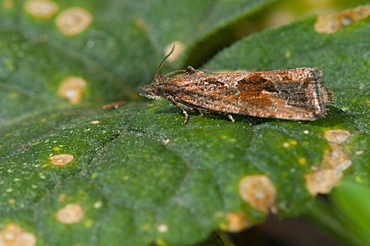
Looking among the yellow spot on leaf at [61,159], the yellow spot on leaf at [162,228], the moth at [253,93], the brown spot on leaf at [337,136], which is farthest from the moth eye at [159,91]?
the yellow spot on leaf at [162,228]

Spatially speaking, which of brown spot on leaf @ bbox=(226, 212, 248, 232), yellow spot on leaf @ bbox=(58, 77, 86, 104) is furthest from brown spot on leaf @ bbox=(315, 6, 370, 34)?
yellow spot on leaf @ bbox=(58, 77, 86, 104)

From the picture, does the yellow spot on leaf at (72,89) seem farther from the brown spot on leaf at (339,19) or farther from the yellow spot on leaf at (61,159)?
the brown spot on leaf at (339,19)

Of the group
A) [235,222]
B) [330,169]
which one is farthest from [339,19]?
[235,222]

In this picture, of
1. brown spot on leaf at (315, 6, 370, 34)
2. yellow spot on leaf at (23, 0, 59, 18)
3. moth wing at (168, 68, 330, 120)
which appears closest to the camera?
moth wing at (168, 68, 330, 120)

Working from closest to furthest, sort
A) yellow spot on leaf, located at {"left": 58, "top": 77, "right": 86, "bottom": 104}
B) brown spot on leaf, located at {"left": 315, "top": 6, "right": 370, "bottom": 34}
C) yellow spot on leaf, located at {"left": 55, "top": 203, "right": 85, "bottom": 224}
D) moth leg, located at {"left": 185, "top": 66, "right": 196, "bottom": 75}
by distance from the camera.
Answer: yellow spot on leaf, located at {"left": 55, "top": 203, "right": 85, "bottom": 224}, moth leg, located at {"left": 185, "top": 66, "right": 196, "bottom": 75}, brown spot on leaf, located at {"left": 315, "top": 6, "right": 370, "bottom": 34}, yellow spot on leaf, located at {"left": 58, "top": 77, "right": 86, "bottom": 104}

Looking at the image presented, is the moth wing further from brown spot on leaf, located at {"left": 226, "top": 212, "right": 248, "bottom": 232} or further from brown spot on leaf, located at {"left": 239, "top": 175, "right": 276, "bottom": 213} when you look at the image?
brown spot on leaf, located at {"left": 226, "top": 212, "right": 248, "bottom": 232}

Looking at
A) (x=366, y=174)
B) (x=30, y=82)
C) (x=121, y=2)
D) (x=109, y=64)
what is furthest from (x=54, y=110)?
(x=366, y=174)

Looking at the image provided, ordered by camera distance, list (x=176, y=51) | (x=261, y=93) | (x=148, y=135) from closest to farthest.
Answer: (x=148, y=135)
(x=261, y=93)
(x=176, y=51)

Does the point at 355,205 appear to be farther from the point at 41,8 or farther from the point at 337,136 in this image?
the point at 41,8
